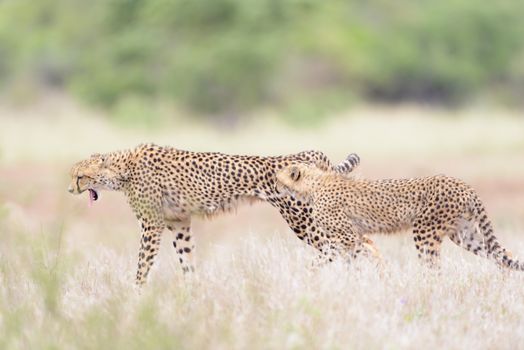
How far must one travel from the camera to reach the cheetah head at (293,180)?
659cm

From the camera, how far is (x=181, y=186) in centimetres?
671

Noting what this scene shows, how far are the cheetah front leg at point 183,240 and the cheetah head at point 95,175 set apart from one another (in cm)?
42

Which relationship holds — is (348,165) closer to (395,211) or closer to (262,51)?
(395,211)

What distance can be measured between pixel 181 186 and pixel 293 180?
0.65 metres

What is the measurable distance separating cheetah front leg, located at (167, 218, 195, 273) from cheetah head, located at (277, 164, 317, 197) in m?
0.65

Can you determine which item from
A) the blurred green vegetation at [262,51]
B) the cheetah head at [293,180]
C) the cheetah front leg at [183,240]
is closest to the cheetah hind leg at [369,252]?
the cheetah head at [293,180]

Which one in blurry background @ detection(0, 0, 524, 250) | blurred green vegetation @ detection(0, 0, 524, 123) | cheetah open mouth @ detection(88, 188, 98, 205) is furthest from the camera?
blurred green vegetation @ detection(0, 0, 524, 123)

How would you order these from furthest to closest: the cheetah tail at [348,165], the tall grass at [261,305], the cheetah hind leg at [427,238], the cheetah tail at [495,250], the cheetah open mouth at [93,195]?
the cheetah tail at [348,165] < the cheetah open mouth at [93,195] < the cheetah hind leg at [427,238] < the cheetah tail at [495,250] < the tall grass at [261,305]

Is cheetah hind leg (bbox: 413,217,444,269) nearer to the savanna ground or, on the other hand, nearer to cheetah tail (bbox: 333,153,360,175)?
the savanna ground

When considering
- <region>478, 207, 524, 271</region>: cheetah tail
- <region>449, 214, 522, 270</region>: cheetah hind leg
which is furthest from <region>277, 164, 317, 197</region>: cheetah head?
<region>478, 207, 524, 271</region>: cheetah tail

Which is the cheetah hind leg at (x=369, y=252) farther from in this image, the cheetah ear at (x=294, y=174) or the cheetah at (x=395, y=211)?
the cheetah ear at (x=294, y=174)

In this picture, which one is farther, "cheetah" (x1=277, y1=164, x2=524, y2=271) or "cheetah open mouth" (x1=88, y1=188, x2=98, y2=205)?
"cheetah open mouth" (x1=88, y1=188, x2=98, y2=205)

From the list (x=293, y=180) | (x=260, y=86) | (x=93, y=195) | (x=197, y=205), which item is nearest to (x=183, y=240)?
(x=197, y=205)

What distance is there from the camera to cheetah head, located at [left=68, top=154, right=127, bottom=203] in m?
6.72
